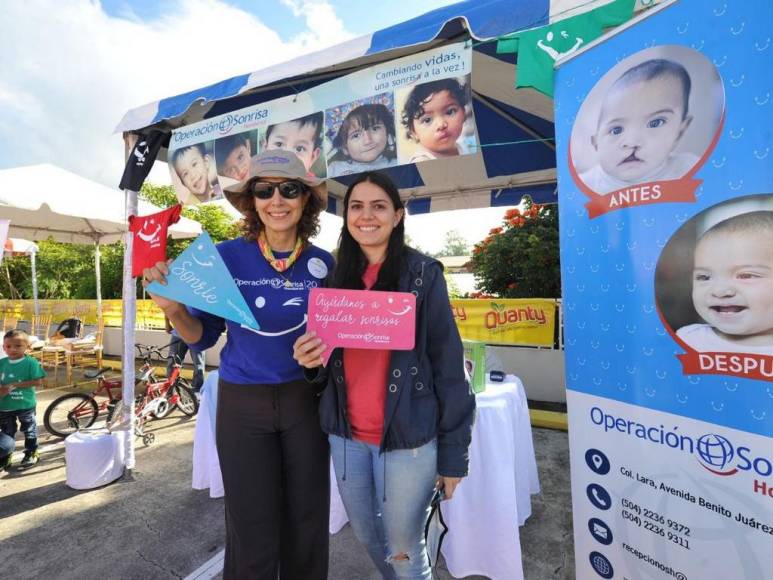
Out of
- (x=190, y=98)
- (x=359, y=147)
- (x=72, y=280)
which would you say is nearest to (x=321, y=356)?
(x=359, y=147)

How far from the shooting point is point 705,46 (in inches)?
51.4

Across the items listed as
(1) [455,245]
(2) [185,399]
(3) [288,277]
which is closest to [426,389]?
(3) [288,277]

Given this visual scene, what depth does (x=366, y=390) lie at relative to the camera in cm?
150

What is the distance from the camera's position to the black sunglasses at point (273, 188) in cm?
164

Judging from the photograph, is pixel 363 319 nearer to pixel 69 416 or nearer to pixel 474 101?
pixel 474 101

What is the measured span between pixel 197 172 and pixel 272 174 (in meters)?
1.89

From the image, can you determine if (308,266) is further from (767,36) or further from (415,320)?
(767,36)

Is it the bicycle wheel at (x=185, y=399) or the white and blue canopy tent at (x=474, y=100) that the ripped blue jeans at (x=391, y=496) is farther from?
the bicycle wheel at (x=185, y=399)

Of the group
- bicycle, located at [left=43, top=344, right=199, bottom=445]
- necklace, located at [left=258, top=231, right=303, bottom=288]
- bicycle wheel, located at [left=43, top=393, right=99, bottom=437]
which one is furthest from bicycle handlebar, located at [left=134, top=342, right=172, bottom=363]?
necklace, located at [left=258, top=231, right=303, bottom=288]

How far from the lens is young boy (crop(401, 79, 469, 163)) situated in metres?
2.22

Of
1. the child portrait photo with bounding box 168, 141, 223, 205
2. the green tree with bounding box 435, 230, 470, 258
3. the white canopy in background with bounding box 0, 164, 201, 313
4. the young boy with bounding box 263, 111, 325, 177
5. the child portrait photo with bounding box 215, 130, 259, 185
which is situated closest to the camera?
the young boy with bounding box 263, 111, 325, 177

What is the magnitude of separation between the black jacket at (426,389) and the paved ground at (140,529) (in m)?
1.49

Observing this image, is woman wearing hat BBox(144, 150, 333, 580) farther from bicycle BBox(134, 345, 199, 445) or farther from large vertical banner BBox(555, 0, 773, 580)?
bicycle BBox(134, 345, 199, 445)

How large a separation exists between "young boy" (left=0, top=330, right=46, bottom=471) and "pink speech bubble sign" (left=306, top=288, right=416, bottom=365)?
416 cm
